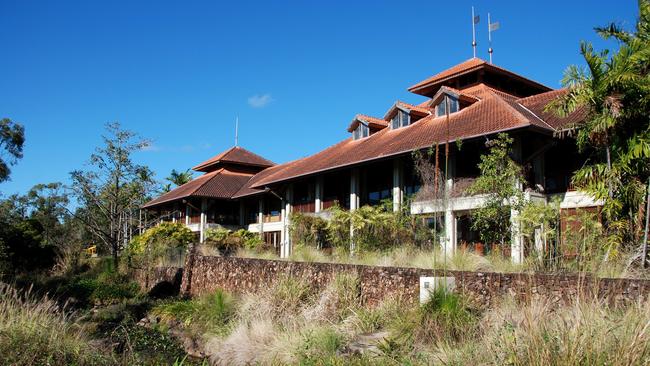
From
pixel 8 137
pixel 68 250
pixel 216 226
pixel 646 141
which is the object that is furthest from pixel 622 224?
pixel 8 137

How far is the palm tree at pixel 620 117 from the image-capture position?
41.2 ft

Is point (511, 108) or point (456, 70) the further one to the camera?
point (456, 70)

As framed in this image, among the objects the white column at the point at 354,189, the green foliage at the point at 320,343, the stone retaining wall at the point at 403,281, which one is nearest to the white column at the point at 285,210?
the white column at the point at 354,189

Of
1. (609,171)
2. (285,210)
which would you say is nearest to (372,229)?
(609,171)

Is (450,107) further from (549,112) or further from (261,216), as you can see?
(261,216)

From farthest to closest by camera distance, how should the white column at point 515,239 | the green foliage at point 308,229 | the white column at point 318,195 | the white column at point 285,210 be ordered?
1. the white column at point 285,210
2. the white column at point 318,195
3. the green foliage at point 308,229
4. the white column at point 515,239

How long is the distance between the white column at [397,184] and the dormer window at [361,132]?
5683 millimetres

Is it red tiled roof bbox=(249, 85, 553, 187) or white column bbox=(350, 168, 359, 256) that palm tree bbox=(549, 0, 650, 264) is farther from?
white column bbox=(350, 168, 359, 256)

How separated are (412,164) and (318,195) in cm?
724

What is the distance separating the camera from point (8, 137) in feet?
118

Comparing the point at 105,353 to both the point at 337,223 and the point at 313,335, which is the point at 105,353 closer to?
the point at 313,335

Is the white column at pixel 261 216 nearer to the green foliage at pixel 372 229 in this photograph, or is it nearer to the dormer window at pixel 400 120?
the dormer window at pixel 400 120

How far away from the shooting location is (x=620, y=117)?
42.4 ft

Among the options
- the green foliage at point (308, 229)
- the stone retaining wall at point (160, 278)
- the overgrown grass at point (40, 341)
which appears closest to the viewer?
the overgrown grass at point (40, 341)
